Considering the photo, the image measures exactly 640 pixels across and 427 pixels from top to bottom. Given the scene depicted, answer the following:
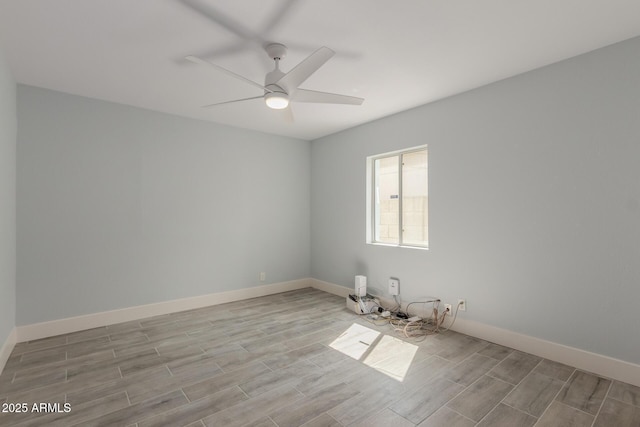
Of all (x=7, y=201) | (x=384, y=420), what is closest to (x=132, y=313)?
(x=7, y=201)

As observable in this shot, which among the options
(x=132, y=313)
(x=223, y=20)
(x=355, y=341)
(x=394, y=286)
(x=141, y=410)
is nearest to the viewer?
(x=141, y=410)

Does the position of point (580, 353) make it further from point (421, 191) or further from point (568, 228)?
point (421, 191)

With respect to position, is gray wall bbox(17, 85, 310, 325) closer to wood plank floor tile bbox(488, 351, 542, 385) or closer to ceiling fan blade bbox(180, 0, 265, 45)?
ceiling fan blade bbox(180, 0, 265, 45)

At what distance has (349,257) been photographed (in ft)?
15.3

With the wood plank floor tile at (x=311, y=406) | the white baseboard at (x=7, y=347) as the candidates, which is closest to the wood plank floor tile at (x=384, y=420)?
the wood plank floor tile at (x=311, y=406)

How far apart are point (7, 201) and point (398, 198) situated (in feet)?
13.3

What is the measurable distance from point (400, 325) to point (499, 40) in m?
2.83

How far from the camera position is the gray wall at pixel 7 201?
8.30ft

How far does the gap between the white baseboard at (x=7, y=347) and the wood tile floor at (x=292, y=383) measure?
7 cm

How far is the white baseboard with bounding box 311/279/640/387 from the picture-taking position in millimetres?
2295

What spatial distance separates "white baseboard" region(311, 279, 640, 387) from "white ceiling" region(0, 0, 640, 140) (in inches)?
95.1

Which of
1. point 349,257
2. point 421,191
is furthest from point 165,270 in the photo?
point 421,191

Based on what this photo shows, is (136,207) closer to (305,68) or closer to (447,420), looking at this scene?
(305,68)

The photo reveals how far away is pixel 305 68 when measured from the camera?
2.17 metres
